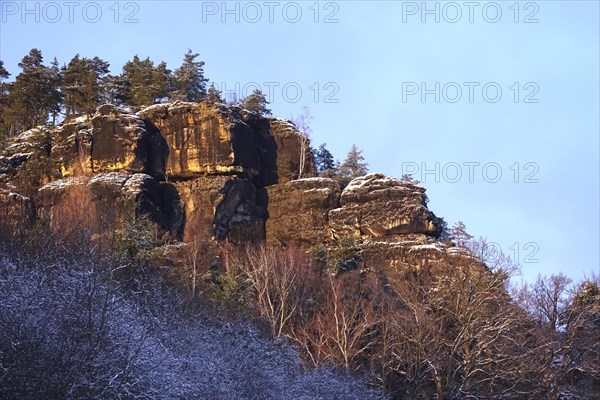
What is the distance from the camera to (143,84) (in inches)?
2293

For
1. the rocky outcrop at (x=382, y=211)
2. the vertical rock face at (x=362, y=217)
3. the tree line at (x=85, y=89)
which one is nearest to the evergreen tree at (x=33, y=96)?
the tree line at (x=85, y=89)

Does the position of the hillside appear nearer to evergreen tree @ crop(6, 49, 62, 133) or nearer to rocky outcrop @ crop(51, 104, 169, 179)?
rocky outcrop @ crop(51, 104, 169, 179)

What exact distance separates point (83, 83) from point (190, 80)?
8352 mm

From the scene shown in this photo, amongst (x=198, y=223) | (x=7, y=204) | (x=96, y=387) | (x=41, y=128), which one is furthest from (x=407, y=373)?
(x=41, y=128)

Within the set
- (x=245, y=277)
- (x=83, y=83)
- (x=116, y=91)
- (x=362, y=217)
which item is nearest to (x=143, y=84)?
(x=116, y=91)

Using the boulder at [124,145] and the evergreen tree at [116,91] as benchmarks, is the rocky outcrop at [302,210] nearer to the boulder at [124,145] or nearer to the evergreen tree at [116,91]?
the boulder at [124,145]

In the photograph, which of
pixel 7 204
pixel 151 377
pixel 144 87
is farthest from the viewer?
pixel 144 87

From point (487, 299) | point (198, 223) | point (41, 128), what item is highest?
point (41, 128)

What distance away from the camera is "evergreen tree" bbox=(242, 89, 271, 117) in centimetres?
5941

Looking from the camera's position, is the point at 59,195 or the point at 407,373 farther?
the point at 59,195

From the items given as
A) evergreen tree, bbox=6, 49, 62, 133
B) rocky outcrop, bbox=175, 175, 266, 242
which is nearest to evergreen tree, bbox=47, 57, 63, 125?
evergreen tree, bbox=6, 49, 62, 133

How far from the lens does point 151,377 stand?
52.1 feet

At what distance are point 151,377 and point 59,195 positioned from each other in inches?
1272

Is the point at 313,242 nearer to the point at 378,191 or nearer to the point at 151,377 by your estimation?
the point at 378,191
